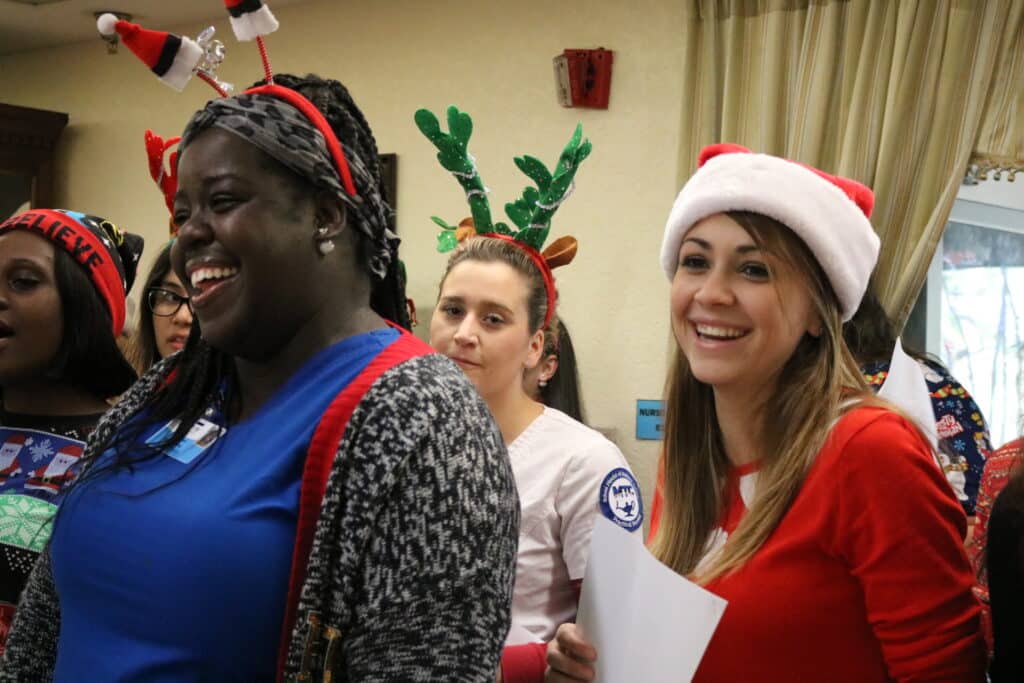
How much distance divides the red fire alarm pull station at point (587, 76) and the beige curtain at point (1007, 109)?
1216 millimetres

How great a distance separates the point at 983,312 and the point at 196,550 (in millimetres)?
3123

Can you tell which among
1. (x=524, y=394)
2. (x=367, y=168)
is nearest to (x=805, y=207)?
(x=367, y=168)

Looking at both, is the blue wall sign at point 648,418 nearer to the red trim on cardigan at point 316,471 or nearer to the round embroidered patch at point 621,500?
the round embroidered patch at point 621,500

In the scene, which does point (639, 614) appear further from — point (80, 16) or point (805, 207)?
point (80, 16)

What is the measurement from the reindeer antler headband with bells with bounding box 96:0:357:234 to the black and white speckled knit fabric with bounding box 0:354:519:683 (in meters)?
0.25

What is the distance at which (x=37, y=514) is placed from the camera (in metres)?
1.50

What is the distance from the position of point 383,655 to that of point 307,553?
0.10 metres

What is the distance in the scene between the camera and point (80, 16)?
4598mm

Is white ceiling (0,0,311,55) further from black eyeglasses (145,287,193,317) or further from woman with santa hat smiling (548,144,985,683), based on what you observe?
woman with santa hat smiling (548,144,985,683)

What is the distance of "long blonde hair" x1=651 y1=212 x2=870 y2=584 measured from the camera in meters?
1.20

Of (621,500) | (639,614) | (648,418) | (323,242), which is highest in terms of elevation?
(323,242)

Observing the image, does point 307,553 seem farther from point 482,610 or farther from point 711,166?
point 711,166

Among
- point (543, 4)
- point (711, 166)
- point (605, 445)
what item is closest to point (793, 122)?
point (543, 4)

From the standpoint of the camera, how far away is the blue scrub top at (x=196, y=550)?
33.5 inches
